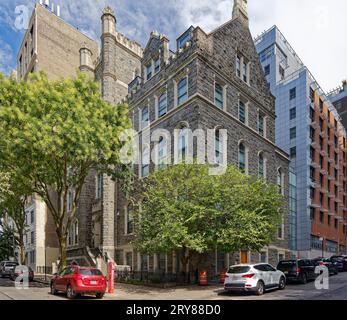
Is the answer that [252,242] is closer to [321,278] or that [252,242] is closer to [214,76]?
[321,278]

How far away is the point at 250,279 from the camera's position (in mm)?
17547

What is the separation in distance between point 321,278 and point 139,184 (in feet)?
52.1

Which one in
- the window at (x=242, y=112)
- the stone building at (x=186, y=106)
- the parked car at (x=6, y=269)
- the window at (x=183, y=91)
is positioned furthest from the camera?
Result: the parked car at (x=6, y=269)

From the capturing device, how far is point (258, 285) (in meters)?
17.7

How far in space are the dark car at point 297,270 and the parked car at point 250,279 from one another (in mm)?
3840

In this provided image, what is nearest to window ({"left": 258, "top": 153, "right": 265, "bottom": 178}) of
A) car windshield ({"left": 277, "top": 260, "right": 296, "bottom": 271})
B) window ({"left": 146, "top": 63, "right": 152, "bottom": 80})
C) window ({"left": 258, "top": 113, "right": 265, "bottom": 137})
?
window ({"left": 258, "top": 113, "right": 265, "bottom": 137})

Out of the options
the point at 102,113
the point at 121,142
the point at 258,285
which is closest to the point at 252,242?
the point at 258,285

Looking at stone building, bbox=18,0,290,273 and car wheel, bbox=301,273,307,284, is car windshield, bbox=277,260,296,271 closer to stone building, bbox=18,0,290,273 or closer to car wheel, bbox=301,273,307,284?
car wheel, bbox=301,273,307,284

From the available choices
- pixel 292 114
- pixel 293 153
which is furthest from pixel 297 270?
pixel 292 114

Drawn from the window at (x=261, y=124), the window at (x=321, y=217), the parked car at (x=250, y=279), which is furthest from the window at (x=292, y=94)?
the parked car at (x=250, y=279)

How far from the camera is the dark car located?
2222 cm

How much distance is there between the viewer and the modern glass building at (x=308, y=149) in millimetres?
51844

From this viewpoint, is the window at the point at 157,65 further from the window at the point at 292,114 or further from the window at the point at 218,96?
the window at the point at 292,114

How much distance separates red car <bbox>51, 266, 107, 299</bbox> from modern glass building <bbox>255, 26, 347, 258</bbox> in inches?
1487
